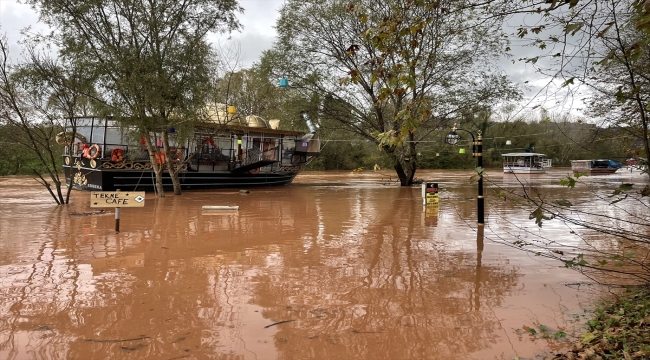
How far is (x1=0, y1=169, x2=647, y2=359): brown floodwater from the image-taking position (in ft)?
13.3

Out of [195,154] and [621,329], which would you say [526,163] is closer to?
[195,154]

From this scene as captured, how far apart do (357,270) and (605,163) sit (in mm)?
48861

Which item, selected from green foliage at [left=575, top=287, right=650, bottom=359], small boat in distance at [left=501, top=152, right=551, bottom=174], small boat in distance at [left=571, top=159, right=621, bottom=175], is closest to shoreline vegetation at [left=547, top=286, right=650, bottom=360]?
green foliage at [left=575, top=287, right=650, bottom=359]

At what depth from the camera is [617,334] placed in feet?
12.9

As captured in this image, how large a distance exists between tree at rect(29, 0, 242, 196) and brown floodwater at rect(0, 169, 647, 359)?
7.28 m

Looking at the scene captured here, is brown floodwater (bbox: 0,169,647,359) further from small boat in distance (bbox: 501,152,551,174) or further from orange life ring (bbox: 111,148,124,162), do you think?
small boat in distance (bbox: 501,152,551,174)

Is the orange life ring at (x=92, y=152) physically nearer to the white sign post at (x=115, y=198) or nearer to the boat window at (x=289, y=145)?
the boat window at (x=289, y=145)

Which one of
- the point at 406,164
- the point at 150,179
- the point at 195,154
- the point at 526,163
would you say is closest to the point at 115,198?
the point at 150,179

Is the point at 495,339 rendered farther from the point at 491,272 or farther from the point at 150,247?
the point at 150,247

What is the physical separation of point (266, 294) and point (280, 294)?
16 cm

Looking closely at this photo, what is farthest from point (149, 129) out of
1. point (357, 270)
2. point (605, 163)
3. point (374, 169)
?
point (605, 163)

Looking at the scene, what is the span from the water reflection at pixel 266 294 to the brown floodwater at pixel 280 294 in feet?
0.06

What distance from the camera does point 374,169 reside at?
55.7 meters

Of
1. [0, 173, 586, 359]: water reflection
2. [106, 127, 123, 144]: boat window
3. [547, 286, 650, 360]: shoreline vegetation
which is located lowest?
[0, 173, 586, 359]: water reflection
